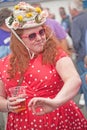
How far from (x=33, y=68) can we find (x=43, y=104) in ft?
1.27

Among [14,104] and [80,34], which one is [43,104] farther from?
[80,34]

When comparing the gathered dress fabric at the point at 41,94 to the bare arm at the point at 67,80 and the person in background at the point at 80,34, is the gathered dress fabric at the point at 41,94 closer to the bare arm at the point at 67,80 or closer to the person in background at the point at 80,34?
the bare arm at the point at 67,80

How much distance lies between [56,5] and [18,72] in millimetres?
17056

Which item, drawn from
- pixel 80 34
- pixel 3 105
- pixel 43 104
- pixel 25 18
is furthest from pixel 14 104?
pixel 80 34

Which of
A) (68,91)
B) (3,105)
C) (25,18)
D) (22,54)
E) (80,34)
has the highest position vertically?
(25,18)

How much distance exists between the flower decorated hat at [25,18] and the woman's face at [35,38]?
1.5 inches

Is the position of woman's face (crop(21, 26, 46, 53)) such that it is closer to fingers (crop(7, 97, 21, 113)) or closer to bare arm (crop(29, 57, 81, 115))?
bare arm (crop(29, 57, 81, 115))

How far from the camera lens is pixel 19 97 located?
298 cm

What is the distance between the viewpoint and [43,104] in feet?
9.13

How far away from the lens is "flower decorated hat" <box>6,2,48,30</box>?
309cm

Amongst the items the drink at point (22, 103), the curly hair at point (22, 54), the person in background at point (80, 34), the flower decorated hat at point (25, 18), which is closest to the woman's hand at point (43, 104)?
the drink at point (22, 103)

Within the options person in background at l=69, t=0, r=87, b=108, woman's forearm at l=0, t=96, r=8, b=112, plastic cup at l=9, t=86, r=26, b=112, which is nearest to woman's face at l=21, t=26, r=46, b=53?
plastic cup at l=9, t=86, r=26, b=112

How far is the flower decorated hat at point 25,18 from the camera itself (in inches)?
122

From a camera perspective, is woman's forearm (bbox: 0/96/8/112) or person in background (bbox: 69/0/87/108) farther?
person in background (bbox: 69/0/87/108)
